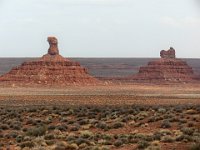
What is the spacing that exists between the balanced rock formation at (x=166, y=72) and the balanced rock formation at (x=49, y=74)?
27.1m

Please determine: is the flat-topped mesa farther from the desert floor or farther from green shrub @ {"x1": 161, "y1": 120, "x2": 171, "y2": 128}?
green shrub @ {"x1": 161, "y1": 120, "x2": 171, "y2": 128}

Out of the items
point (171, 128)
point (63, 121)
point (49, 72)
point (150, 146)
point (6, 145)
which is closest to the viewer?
point (150, 146)

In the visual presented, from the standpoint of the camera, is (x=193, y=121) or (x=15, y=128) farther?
(x=15, y=128)

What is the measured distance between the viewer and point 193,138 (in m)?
20.2

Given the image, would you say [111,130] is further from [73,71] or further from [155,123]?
[73,71]

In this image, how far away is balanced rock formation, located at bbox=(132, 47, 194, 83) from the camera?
150750 mm

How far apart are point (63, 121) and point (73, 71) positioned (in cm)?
9762

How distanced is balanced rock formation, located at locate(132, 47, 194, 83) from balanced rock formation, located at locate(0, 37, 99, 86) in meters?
27.1

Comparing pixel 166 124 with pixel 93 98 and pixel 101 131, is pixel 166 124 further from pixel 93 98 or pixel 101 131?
pixel 93 98

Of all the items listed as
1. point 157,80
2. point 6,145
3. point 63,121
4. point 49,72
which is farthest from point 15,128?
point 157,80

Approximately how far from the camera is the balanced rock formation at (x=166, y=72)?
495 ft

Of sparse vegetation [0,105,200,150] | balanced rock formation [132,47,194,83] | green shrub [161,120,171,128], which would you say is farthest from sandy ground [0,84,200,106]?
balanced rock formation [132,47,194,83]

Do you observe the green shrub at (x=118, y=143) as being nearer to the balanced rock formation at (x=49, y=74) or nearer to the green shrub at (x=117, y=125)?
the green shrub at (x=117, y=125)

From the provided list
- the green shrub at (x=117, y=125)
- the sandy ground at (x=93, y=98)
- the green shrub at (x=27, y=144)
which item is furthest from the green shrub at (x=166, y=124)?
the sandy ground at (x=93, y=98)
